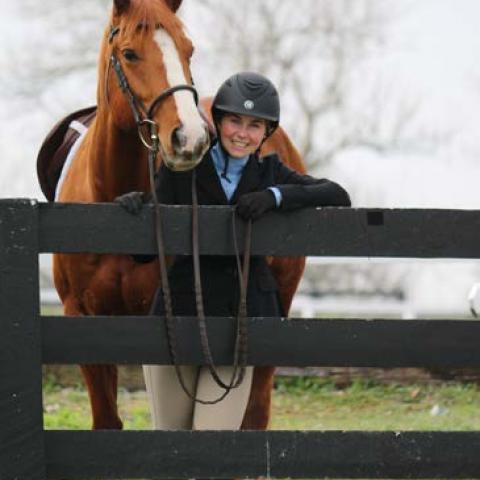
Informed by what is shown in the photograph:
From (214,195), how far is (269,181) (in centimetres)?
24

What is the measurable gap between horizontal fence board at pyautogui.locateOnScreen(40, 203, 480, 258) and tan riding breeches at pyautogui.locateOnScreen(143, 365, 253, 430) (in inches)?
21.5

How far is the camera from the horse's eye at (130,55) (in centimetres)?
525

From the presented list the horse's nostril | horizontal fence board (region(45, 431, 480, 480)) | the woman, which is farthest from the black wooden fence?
the horse's nostril

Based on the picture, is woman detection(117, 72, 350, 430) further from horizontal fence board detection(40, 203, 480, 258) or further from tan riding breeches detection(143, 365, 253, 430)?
horizontal fence board detection(40, 203, 480, 258)

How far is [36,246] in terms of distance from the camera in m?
4.10

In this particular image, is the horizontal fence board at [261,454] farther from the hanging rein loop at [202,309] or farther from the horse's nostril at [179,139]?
the horse's nostril at [179,139]

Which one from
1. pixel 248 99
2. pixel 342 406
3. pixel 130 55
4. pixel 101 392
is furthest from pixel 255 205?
pixel 342 406

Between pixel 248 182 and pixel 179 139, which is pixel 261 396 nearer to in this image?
pixel 248 182

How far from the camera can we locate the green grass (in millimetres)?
8883

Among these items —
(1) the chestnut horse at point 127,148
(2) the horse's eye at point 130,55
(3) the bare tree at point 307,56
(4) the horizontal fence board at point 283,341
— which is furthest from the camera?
(3) the bare tree at point 307,56

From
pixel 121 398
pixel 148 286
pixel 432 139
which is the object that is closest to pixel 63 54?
pixel 432 139

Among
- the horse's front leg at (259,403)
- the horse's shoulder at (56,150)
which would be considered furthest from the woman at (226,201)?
the horse's shoulder at (56,150)

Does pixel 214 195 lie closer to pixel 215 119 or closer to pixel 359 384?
pixel 215 119

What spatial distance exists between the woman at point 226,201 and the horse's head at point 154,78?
0.13 meters
